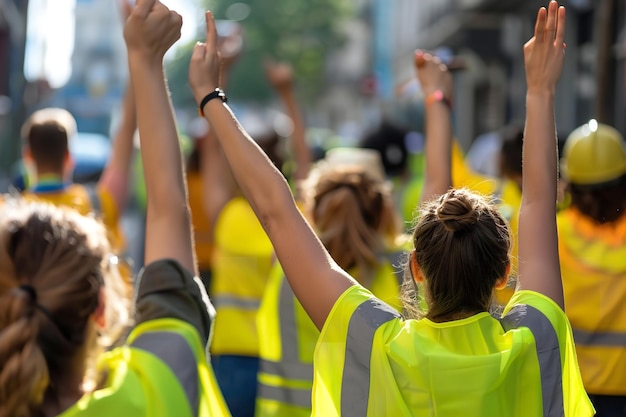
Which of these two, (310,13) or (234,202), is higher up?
(234,202)

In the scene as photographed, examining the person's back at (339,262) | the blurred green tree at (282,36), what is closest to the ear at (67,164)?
the person's back at (339,262)

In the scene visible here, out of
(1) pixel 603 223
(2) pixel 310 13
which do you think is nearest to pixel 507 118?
(1) pixel 603 223

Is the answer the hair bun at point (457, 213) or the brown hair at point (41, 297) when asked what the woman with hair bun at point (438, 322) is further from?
the brown hair at point (41, 297)

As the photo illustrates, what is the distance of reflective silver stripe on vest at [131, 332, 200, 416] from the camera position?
2096 millimetres

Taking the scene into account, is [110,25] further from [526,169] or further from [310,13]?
[526,169]

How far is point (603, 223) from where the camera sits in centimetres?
380

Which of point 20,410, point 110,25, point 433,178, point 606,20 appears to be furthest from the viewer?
point 110,25

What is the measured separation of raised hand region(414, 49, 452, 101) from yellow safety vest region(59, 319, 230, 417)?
165cm

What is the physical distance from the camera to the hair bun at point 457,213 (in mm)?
2463

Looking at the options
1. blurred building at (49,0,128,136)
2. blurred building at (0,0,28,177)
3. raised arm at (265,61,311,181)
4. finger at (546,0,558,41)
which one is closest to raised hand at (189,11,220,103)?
finger at (546,0,558,41)

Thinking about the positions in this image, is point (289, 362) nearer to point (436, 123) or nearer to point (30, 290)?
point (436, 123)

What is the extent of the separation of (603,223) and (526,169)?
1.14 m

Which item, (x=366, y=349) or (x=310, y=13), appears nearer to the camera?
(x=366, y=349)

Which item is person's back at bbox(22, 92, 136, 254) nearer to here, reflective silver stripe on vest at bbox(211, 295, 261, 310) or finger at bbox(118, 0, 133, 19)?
reflective silver stripe on vest at bbox(211, 295, 261, 310)
